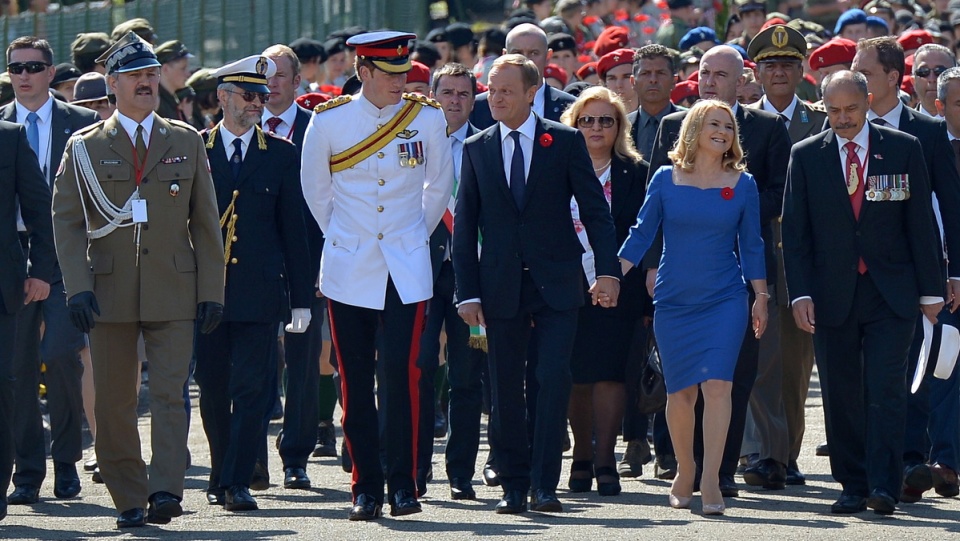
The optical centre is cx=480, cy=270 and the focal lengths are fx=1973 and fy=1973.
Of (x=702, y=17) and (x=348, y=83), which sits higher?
(x=702, y=17)

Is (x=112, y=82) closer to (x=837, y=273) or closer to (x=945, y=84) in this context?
(x=837, y=273)

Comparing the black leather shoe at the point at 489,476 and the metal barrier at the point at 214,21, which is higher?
the metal barrier at the point at 214,21

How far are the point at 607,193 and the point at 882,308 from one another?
6.05 feet

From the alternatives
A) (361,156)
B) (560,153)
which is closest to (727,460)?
(560,153)

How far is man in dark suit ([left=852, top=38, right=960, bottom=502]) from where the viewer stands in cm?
974

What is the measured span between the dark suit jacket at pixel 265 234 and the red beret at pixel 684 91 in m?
3.64

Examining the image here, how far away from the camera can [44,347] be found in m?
11.0

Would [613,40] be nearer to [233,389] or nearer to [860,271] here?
[860,271]

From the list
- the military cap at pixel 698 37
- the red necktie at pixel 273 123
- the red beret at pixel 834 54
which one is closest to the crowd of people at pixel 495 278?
the red necktie at pixel 273 123

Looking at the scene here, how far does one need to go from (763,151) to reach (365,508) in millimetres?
3040

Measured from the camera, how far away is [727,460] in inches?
404

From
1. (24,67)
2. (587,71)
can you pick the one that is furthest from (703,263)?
(587,71)

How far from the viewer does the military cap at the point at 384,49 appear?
933 centimetres

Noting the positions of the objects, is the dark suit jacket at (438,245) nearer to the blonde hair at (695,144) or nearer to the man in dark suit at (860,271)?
the blonde hair at (695,144)
